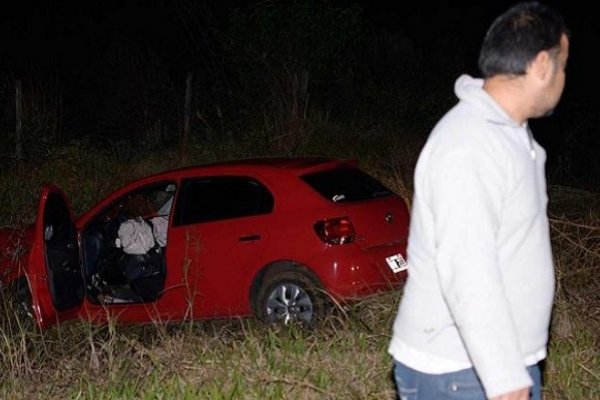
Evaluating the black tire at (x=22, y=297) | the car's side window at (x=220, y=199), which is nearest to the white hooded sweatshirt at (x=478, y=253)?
the car's side window at (x=220, y=199)

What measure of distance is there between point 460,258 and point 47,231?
522 cm

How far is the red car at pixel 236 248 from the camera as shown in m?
6.77

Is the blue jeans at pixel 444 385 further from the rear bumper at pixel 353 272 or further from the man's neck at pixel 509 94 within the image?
the rear bumper at pixel 353 272

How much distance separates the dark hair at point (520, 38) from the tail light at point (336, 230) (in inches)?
176

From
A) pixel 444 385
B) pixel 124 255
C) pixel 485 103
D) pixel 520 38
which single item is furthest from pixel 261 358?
pixel 124 255

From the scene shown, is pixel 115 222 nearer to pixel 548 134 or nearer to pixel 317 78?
pixel 317 78

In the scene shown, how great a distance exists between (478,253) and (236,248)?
196 inches

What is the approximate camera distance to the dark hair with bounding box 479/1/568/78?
2.30 m

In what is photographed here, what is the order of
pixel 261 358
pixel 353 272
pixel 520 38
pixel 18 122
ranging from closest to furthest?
pixel 520 38, pixel 261 358, pixel 353 272, pixel 18 122

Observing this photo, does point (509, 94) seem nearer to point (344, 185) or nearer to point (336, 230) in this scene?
point (336, 230)

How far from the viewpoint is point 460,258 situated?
86.0 inches

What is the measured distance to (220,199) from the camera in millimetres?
7297

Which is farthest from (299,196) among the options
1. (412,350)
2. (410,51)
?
(410,51)

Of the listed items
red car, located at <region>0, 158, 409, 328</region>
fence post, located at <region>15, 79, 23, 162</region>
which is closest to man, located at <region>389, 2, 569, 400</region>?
red car, located at <region>0, 158, 409, 328</region>
